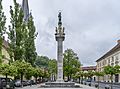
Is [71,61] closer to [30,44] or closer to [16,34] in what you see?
[30,44]

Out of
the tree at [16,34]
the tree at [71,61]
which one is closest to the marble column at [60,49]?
the tree at [16,34]

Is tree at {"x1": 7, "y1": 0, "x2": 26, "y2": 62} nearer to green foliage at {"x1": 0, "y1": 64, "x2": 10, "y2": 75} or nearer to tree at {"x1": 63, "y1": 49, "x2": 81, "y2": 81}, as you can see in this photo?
green foliage at {"x1": 0, "y1": 64, "x2": 10, "y2": 75}

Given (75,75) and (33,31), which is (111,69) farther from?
(75,75)

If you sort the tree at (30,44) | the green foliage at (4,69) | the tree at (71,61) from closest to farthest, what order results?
the green foliage at (4,69) < the tree at (30,44) < the tree at (71,61)

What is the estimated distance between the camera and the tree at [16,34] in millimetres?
57500

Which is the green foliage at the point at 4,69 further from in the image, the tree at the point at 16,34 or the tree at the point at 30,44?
the tree at the point at 30,44

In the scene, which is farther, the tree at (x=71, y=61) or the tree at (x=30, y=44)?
the tree at (x=71, y=61)

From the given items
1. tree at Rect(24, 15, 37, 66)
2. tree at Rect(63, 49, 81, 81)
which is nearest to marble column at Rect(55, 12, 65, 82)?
tree at Rect(24, 15, 37, 66)

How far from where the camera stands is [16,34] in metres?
57.8

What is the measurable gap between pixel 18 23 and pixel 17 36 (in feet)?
8.29

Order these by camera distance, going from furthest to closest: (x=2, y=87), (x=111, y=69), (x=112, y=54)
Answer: (x=112, y=54)
(x=111, y=69)
(x=2, y=87)

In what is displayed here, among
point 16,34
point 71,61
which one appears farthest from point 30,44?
point 71,61

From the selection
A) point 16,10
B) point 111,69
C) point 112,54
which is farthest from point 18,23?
point 112,54

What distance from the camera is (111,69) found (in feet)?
150
